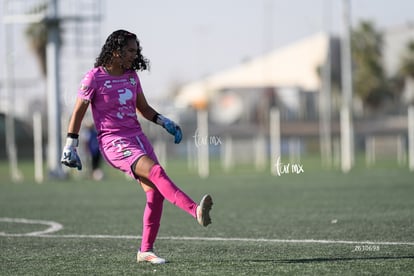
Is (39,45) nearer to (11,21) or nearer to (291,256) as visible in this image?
(11,21)

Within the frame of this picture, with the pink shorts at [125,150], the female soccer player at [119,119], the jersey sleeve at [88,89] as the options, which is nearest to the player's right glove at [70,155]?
the female soccer player at [119,119]

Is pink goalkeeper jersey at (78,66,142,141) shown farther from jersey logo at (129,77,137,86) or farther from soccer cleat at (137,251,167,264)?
soccer cleat at (137,251,167,264)

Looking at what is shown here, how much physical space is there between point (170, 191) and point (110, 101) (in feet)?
3.53

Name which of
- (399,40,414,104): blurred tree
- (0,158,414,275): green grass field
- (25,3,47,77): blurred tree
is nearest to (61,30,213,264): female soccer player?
(0,158,414,275): green grass field

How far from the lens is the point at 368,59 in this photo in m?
78.1

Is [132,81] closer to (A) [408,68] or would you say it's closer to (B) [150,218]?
(B) [150,218]

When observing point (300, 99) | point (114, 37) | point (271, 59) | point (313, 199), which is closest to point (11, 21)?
point (313, 199)

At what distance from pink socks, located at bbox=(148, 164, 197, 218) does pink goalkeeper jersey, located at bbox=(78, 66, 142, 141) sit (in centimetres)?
56

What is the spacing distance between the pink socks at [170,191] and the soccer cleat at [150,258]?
61 centimetres

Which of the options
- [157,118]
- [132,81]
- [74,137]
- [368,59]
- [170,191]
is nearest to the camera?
[170,191]

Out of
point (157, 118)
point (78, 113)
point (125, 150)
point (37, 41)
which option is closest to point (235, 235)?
point (157, 118)

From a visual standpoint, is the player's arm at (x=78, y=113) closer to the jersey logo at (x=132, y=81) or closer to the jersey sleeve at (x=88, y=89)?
the jersey sleeve at (x=88, y=89)

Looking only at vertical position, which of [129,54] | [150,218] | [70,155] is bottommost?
[150,218]

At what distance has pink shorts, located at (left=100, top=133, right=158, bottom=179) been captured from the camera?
28.5 ft
